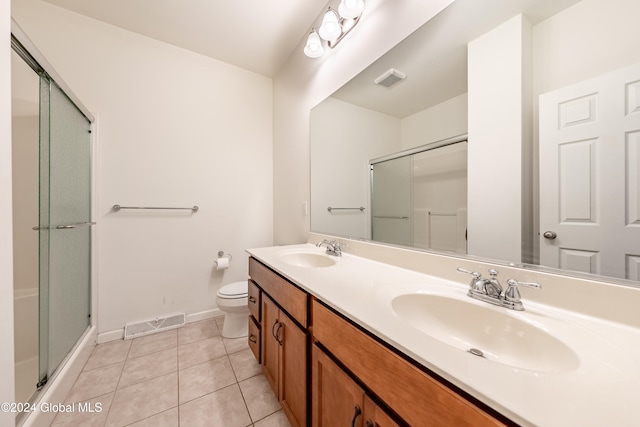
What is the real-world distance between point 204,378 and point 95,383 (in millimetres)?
620

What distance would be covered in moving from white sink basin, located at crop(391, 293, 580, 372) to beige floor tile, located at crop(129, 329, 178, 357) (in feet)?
6.09

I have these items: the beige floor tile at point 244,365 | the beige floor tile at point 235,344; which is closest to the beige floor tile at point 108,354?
the beige floor tile at point 235,344

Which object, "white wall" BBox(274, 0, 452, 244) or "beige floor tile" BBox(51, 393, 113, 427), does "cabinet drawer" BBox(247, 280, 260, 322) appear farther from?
"beige floor tile" BBox(51, 393, 113, 427)

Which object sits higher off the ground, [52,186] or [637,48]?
[637,48]

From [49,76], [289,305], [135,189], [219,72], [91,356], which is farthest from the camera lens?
[219,72]

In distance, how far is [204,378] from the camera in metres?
1.37

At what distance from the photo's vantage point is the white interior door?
1.86 ft

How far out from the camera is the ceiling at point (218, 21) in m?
1.58

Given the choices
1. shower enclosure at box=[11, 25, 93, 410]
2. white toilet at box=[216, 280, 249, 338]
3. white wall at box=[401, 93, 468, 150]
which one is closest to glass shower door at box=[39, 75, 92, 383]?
shower enclosure at box=[11, 25, 93, 410]

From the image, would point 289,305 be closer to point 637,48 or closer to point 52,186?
point 637,48

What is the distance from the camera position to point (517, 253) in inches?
29.5

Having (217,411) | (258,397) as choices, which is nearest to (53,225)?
(217,411)

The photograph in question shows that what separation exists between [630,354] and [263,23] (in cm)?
241

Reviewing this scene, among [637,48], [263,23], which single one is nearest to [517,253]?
[637,48]
